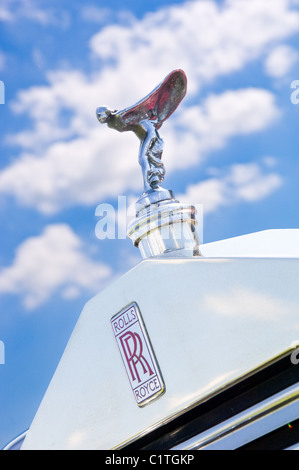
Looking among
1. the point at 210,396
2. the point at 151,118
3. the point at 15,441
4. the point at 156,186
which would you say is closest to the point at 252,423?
the point at 210,396

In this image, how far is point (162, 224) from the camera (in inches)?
50.2

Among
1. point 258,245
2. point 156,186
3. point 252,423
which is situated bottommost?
point 252,423

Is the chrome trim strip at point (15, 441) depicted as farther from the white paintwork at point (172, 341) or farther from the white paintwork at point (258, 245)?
the white paintwork at point (258, 245)

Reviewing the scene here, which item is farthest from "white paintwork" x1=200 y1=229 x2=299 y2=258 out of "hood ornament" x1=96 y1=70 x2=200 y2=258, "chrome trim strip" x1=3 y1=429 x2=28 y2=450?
"chrome trim strip" x1=3 y1=429 x2=28 y2=450

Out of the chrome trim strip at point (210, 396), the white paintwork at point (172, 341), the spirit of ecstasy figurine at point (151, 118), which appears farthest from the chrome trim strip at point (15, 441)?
the spirit of ecstasy figurine at point (151, 118)

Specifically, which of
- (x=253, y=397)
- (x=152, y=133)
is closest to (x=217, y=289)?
(x=253, y=397)

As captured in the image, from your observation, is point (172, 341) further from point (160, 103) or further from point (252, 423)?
point (160, 103)

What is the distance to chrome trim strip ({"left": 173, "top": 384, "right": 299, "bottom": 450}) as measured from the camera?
0.85 m

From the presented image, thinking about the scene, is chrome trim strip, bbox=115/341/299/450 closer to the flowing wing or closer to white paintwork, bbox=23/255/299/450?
white paintwork, bbox=23/255/299/450

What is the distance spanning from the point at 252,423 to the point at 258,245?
66 centimetres

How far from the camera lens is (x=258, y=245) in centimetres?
148

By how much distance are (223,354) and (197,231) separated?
44cm

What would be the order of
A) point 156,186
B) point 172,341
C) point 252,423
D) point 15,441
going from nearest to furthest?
point 252,423 < point 172,341 < point 156,186 < point 15,441
